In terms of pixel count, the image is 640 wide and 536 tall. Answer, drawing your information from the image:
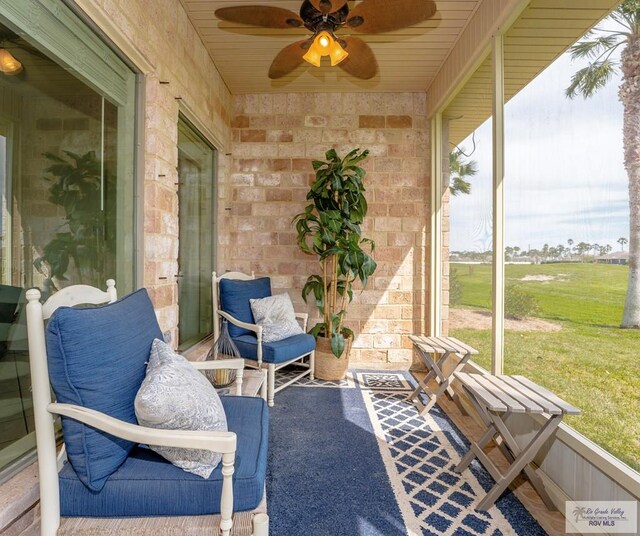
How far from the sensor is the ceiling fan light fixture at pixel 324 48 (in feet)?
6.74

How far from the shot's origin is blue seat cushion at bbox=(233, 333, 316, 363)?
288cm

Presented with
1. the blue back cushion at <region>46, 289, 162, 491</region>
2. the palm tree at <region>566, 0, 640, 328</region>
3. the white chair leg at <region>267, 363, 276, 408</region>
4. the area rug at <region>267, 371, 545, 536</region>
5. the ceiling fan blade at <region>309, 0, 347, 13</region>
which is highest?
the ceiling fan blade at <region>309, 0, 347, 13</region>

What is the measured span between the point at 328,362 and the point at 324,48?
248 centimetres

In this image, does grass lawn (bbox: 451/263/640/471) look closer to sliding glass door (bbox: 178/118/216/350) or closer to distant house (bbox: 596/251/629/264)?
distant house (bbox: 596/251/629/264)

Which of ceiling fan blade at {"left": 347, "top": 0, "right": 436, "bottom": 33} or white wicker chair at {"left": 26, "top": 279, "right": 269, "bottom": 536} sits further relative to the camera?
ceiling fan blade at {"left": 347, "top": 0, "right": 436, "bottom": 33}

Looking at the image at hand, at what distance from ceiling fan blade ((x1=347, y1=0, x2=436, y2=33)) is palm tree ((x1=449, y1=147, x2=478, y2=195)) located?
1352 mm

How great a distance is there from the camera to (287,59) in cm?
246

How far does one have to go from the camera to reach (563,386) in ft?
6.14

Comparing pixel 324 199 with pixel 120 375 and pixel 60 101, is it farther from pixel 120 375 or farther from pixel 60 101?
pixel 120 375

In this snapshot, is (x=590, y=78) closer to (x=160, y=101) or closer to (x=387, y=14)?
(x=387, y=14)

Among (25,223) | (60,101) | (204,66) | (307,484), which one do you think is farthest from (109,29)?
(307,484)

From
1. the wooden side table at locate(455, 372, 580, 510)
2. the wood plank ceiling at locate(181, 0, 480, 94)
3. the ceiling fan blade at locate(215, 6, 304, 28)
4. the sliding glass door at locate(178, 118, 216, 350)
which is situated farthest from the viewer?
the sliding glass door at locate(178, 118, 216, 350)

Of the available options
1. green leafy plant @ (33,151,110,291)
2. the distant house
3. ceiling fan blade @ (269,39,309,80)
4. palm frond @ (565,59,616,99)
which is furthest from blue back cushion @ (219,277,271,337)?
palm frond @ (565,59,616,99)

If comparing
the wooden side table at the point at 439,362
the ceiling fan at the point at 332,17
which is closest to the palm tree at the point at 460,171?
the wooden side table at the point at 439,362
